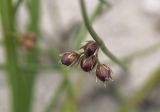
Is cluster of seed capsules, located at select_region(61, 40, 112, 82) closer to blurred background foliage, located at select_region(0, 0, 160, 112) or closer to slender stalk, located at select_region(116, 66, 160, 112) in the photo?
blurred background foliage, located at select_region(0, 0, 160, 112)

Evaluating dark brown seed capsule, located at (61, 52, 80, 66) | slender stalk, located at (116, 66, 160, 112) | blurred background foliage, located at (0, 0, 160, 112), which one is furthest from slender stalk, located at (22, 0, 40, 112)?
dark brown seed capsule, located at (61, 52, 80, 66)

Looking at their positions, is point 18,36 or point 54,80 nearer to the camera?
point 18,36

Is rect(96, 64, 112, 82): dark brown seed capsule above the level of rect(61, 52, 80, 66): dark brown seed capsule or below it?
below

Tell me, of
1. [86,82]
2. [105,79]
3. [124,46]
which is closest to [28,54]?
[86,82]

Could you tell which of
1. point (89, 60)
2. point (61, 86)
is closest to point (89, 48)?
point (89, 60)

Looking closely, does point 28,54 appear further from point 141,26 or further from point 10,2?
point 141,26

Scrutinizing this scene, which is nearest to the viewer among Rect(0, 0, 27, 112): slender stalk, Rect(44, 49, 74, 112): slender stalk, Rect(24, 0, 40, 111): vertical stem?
Rect(0, 0, 27, 112): slender stalk

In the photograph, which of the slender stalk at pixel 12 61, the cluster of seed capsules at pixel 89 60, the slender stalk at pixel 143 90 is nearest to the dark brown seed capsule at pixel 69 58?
the cluster of seed capsules at pixel 89 60
